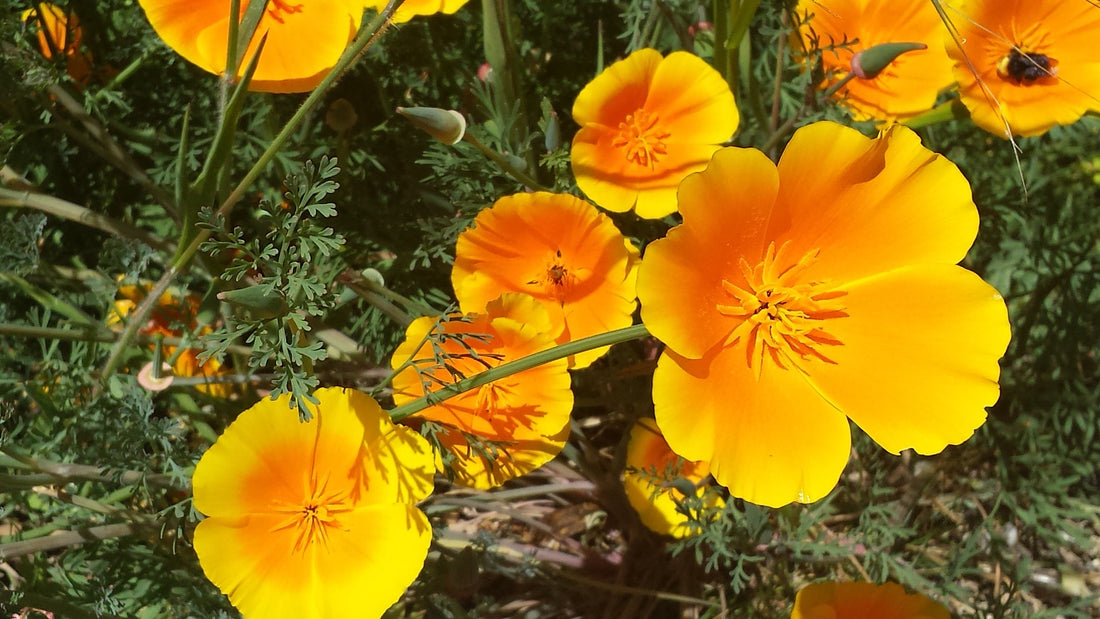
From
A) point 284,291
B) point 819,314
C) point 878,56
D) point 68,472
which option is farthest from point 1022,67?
point 68,472

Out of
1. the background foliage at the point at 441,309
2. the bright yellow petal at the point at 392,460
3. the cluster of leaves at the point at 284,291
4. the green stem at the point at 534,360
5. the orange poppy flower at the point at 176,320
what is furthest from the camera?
the orange poppy flower at the point at 176,320

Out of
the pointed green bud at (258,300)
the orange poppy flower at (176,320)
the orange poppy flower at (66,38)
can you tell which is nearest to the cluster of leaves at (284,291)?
the pointed green bud at (258,300)

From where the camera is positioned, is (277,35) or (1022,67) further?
(1022,67)

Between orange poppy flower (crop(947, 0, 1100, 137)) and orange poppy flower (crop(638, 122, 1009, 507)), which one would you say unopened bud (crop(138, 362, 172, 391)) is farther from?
orange poppy flower (crop(947, 0, 1100, 137))

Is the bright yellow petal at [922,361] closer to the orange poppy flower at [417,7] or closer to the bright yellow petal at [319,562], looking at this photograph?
the bright yellow petal at [319,562]

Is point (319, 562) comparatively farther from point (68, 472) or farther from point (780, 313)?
point (780, 313)

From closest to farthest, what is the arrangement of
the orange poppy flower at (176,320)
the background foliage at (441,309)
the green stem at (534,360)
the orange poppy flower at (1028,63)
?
the green stem at (534,360), the orange poppy flower at (1028,63), the background foliage at (441,309), the orange poppy flower at (176,320)

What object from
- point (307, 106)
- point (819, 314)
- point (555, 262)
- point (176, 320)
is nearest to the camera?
point (307, 106)

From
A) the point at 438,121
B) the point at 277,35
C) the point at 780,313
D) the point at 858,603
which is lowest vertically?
the point at 858,603
